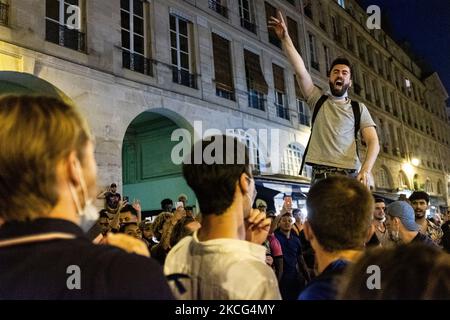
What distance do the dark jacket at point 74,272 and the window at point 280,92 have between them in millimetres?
14686

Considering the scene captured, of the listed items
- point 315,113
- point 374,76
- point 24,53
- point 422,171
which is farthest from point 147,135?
point 422,171

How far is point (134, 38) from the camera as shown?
10445 millimetres

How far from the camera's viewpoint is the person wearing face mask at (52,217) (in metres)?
0.90

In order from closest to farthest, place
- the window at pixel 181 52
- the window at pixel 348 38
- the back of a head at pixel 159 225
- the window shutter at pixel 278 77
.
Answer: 1. the back of a head at pixel 159 225
2. the window at pixel 181 52
3. the window shutter at pixel 278 77
4. the window at pixel 348 38

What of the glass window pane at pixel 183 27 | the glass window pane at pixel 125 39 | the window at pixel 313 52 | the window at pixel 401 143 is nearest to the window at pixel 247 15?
the glass window pane at pixel 183 27

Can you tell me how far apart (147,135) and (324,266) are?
11.5 meters

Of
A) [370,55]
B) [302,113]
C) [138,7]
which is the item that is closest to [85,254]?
[138,7]

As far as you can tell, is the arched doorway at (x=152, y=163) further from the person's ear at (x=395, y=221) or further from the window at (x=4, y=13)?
the person's ear at (x=395, y=221)

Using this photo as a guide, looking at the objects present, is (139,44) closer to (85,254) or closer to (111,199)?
(111,199)

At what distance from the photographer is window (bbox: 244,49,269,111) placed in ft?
46.6

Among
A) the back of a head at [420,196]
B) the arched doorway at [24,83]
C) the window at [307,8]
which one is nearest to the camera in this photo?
the back of a head at [420,196]

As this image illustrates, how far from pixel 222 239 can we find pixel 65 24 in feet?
29.2

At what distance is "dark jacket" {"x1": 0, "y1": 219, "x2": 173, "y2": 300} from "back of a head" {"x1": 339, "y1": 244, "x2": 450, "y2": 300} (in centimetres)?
53
